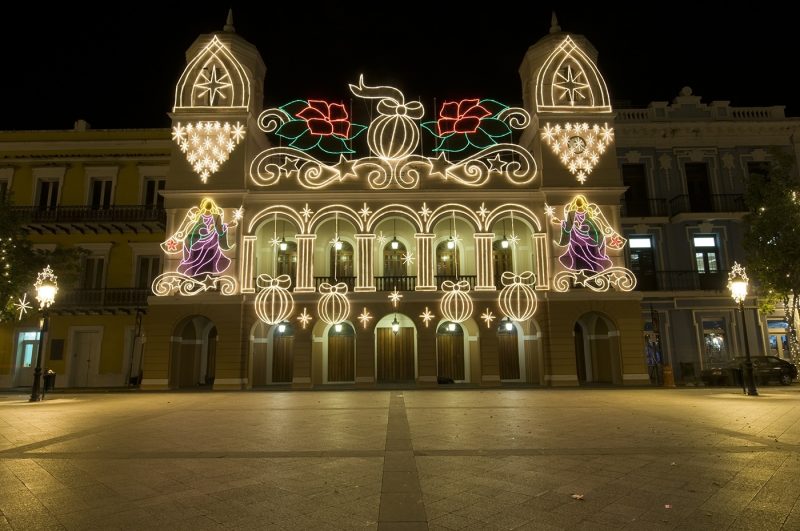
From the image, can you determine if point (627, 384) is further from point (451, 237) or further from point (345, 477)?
point (345, 477)

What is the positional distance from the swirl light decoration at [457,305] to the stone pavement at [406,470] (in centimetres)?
893

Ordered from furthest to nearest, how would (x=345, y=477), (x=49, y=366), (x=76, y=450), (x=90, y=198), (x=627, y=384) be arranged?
(x=90, y=198) → (x=49, y=366) → (x=627, y=384) → (x=76, y=450) → (x=345, y=477)

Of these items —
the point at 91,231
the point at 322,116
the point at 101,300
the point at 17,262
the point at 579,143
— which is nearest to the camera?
the point at 17,262

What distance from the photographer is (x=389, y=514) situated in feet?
15.8

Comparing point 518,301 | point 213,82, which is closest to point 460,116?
point 518,301

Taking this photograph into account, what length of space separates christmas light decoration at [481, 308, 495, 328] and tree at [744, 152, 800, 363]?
11.2m

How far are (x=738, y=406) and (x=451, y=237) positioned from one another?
43.5ft

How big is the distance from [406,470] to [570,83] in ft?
71.1

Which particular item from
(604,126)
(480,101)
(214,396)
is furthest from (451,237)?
(214,396)

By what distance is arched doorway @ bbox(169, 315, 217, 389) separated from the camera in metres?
21.9

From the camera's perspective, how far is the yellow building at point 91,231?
2458cm

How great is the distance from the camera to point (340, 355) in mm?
24203

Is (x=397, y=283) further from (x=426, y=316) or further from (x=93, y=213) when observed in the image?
(x=93, y=213)

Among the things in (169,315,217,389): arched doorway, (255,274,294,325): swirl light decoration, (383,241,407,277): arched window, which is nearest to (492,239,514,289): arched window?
(383,241,407,277): arched window
